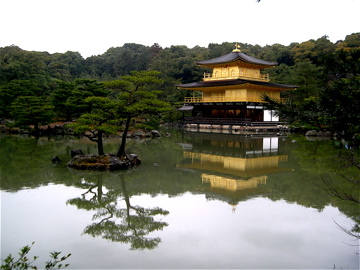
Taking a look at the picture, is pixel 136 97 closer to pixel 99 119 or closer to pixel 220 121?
pixel 99 119

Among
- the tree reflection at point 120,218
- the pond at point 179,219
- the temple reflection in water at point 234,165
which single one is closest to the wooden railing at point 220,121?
the temple reflection in water at point 234,165

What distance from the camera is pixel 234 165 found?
11680mm

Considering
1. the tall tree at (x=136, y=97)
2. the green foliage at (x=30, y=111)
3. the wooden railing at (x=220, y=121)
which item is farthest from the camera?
the wooden railing at (x=220, y=121)

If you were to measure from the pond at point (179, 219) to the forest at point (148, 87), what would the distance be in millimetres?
1879

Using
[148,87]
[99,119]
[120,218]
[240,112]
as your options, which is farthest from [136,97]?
[148,87]

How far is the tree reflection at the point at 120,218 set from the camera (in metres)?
5.17

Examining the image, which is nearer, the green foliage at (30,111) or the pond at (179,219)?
the pond at (179,219)

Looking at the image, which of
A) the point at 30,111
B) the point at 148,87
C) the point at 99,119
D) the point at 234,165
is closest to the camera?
the point at 99,119

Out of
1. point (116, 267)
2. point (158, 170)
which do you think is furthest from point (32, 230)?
point (158, 170)

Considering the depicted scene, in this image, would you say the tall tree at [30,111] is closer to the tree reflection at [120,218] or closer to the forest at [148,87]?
the forest at [148,87]

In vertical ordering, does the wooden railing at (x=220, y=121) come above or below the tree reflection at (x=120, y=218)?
above

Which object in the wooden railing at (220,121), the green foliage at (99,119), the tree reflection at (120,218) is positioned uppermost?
the green foliage at (99,119)

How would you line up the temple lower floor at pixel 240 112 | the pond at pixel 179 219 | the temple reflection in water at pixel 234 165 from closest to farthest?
the pond at pixel 179 219
the temple reflection in water at pixel 234 165
the temple lower floor at pixel 240 112

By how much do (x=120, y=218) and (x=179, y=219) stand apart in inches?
43.9
